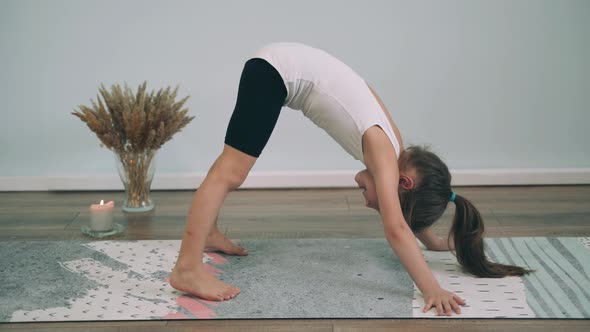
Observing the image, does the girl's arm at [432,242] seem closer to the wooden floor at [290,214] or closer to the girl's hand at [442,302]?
the wooden floor at [290,214]

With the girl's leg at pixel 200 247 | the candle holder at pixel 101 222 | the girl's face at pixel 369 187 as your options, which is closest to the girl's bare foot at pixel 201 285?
the girl's leg at pixel 200 247

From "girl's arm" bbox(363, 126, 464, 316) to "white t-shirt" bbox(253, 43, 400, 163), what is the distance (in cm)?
14

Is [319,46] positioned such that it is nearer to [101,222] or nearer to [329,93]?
[329,93]

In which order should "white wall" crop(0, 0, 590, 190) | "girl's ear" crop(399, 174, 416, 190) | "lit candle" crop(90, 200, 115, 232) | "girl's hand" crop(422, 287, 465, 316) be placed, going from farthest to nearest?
"white wall" crop(0, 0, 590, 190) < "lit candle" crop(90, 200, 115, 232) < "girl's ear" crop(399, 174, 416, 190) < "girl's hand" crop(422, 287, 465, 316)

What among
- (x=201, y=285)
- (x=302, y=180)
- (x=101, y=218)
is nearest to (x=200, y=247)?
(x=201, y=285)

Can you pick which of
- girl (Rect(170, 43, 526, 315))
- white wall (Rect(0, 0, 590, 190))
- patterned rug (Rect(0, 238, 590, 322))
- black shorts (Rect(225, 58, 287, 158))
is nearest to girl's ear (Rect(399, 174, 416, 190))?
girl (Rect(170, 43, 526, 315))

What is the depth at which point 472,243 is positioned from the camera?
2174 millimetres

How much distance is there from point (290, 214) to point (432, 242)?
2.33 ft

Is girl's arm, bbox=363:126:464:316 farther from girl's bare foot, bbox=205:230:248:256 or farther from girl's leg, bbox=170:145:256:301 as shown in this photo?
girl's bare foot, bbox=205:230:248:256

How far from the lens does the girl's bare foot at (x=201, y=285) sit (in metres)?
2.02

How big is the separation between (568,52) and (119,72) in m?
2.11

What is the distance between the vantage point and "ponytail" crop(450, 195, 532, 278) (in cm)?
217

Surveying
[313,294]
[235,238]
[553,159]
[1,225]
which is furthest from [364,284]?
[553,159]

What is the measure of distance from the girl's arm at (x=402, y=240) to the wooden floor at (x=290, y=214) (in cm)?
64
